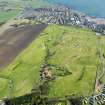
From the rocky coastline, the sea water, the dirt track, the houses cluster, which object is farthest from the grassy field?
the houses cluster

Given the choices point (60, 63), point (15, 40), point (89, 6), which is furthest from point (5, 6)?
point (60, 63)

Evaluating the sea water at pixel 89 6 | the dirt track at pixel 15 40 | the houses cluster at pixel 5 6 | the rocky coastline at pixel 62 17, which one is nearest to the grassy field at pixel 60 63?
the dirt track at pixel 15 40

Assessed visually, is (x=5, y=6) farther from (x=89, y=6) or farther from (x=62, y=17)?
(x=89, y=6)

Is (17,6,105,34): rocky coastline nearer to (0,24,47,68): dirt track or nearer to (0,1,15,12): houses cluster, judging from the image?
(0,1,15,12): houses cluster

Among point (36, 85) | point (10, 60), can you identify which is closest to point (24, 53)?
point (10, 60)

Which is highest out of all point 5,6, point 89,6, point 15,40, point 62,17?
point 15,40

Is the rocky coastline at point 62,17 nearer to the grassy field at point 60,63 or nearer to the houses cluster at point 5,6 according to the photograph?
the houses cluster at point 5,6
